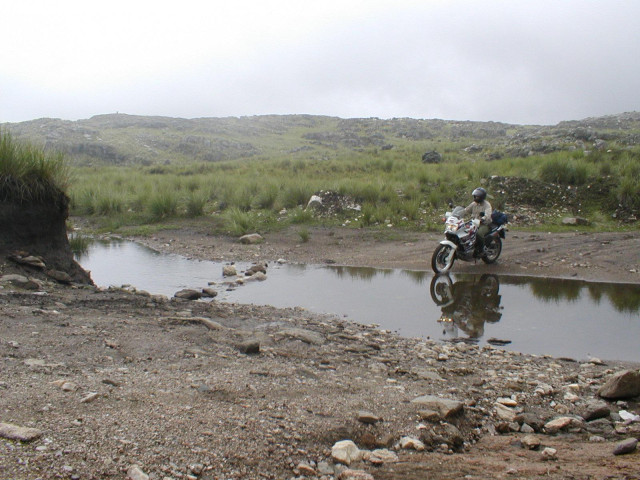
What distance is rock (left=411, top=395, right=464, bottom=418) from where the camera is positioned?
3760 millimetres

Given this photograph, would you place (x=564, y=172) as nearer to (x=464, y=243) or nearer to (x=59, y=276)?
(x=464, y=243)

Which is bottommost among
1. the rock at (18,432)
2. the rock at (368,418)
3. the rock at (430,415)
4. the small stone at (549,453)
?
the small stone at (549,453)

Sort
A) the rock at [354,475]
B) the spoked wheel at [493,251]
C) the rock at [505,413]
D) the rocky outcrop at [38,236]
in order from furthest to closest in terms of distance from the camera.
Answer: the spoked wheel at [493,251] < the rocky outcrop at [38,236] < the rock at [505,413] < the rock at [354,475]

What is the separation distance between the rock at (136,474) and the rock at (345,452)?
108cm

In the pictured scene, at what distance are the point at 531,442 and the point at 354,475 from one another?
136 centimetres

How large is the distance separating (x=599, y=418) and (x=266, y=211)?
14.3 m

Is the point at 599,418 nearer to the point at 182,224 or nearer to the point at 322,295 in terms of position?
the point at 322,295

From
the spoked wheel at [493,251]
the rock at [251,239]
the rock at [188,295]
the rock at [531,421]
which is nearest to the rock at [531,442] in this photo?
the rock at [531,421]

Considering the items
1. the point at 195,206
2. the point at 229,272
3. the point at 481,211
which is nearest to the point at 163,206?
the point at 195,206

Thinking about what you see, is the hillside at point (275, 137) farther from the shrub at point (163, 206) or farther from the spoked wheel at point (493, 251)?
the shrub at point (163, 206)

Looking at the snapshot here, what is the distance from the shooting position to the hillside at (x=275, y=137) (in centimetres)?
3841

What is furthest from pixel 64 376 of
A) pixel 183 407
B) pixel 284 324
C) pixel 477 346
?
pixel 477 346

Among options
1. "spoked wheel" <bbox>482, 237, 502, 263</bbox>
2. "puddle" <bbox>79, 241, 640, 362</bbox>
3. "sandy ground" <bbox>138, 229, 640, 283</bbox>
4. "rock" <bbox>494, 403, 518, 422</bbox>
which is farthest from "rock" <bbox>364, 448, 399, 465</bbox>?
"spoked wheel" <bbox>482, 237, 502, 263</bbox>

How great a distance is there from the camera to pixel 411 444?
10.9 feet
